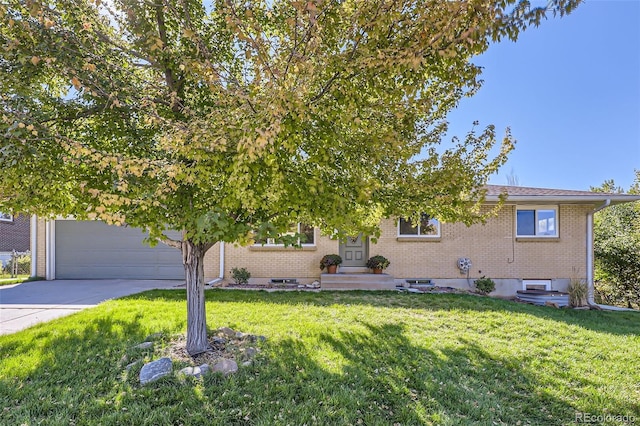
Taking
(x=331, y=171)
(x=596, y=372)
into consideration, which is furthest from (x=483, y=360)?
(x=331, y=171)

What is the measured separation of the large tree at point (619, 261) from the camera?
462 inches

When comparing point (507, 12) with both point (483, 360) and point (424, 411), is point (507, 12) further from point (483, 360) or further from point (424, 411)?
point (483, 360)

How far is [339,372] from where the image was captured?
3814mm

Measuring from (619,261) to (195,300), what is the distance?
47.8ft

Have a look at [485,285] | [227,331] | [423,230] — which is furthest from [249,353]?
[485,285]

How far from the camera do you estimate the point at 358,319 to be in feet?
20.2

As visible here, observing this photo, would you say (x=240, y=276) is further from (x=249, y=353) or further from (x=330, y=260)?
(x=249, y=353)

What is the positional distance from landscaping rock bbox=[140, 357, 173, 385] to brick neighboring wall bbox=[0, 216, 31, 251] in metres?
16.2

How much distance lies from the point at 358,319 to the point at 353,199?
11.1 ft

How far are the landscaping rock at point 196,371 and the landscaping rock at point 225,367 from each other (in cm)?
9

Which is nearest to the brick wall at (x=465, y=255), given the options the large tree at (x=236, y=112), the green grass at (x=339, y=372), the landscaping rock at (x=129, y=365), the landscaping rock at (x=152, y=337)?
the green grass at (x=339, y=372)

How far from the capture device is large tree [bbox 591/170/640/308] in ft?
38.5

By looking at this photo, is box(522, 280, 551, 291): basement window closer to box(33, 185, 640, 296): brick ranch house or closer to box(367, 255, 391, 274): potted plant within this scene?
box(33, 185, 640, 296): brick ranch house

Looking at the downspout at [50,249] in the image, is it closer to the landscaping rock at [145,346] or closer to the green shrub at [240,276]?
the green shrub at [240,276]
